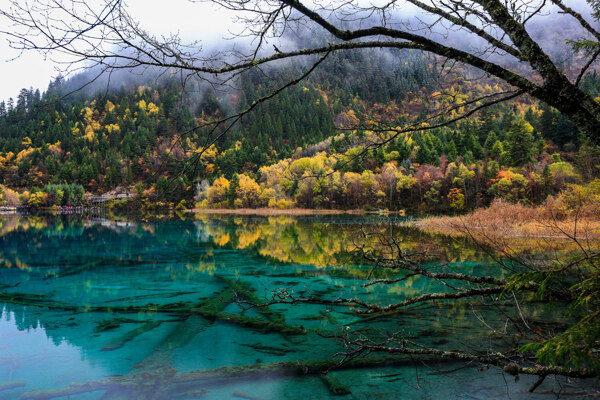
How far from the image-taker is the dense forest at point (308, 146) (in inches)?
113

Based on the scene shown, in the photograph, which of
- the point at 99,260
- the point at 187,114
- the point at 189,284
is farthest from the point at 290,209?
the point at 187,114

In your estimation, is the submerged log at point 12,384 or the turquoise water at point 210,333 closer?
the turquoise water at point 210,333

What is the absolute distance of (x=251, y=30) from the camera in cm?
240

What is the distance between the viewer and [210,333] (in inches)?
259

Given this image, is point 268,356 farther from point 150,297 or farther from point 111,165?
point 111,165

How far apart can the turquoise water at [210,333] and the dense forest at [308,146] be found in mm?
1376

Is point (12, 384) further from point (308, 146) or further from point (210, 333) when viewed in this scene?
point (308, 146)

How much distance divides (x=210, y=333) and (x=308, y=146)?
A: 97.3 metres

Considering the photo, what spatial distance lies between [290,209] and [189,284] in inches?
2270

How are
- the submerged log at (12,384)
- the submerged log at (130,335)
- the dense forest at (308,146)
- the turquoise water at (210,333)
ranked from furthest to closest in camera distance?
the submerged log at (130,335)
the submerged log at (12,384)
the turquoise water at (210,333)
the dense forest at (308,146)

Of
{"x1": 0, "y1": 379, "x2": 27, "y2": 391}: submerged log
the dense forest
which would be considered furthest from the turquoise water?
the dense forest

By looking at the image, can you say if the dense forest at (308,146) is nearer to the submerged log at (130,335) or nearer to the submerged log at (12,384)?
the submerged log at (130,335)

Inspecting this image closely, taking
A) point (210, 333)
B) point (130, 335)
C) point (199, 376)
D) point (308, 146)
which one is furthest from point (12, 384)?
point (308, 146)

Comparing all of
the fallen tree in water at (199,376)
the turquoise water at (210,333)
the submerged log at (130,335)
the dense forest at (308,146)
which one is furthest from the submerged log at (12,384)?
the dense forest at (308,146)
